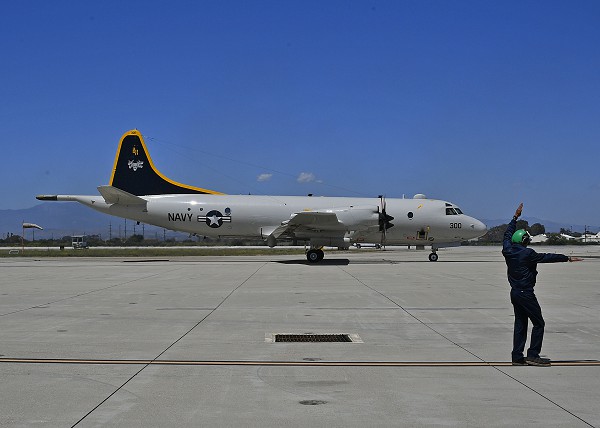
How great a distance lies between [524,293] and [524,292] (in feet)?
0.05

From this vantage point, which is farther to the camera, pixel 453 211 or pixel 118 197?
pixel 453 211

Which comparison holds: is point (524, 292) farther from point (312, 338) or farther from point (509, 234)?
point (312, 338)

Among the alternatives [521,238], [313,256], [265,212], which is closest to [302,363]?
[521,238]

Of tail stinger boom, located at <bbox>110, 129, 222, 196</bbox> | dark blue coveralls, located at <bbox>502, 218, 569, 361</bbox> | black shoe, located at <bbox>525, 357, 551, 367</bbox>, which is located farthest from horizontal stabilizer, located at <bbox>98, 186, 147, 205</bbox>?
black shoe, located at <bbox>525, 357, 551, 367</bbox>

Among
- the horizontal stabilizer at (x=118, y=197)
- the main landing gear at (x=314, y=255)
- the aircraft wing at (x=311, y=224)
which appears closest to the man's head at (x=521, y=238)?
the aircraft wing at (x=311, y=224)

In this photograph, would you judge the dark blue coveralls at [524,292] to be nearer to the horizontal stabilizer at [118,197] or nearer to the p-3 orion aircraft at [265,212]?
the p-3 orion aircraft at [265,212]

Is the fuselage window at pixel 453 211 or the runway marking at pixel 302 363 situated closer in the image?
the runway marking at pixel 302 363

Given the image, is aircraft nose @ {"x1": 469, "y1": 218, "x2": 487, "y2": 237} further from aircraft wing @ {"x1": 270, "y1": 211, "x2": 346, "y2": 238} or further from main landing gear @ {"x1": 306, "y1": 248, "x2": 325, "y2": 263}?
main landing gear @ {"x1": 306, "y1": 248, "x2": 325, "y2": 263}

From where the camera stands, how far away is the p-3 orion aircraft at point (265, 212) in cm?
3503

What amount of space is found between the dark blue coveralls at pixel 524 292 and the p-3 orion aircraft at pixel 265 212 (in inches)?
1008

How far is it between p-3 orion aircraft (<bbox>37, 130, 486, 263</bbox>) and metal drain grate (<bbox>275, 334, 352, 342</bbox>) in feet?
77.5

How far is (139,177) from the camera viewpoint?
38.2 meters

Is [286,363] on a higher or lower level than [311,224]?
lower

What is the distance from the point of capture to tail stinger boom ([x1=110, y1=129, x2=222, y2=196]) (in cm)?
3809
